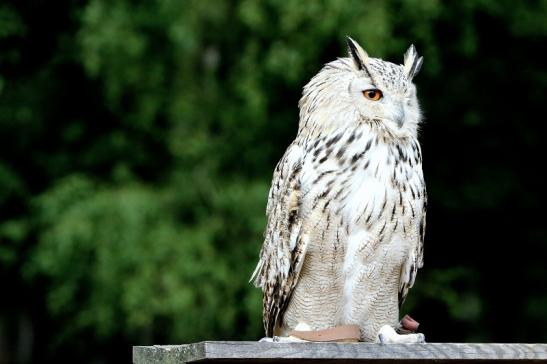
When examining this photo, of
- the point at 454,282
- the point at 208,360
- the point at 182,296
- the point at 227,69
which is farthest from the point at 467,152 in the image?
the point at 208,360

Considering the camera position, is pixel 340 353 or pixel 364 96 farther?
pixel 364 96

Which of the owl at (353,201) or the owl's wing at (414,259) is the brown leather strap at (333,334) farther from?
the owl's wing at (414,259)

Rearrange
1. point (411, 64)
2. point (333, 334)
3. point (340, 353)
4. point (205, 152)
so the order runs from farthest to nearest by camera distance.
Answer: point (205, 152) → point (411, 64) → point (333, 334) → point (340, 353)

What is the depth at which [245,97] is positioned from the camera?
27.6ft

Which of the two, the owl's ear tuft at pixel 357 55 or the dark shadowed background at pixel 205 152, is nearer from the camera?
the owl's ear tuft at pixel 357 55

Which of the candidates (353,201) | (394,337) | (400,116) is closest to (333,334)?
(394,337)

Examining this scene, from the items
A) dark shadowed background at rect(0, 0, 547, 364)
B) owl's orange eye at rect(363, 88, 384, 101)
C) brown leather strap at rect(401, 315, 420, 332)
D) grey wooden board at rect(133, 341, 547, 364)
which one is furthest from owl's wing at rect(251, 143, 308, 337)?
dark shadowed background at rect(0, 0, 547, 364)

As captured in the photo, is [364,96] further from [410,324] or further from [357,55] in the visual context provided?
A: [410,324]

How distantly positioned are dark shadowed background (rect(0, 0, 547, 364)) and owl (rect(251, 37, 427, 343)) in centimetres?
449

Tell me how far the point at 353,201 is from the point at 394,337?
0.44 metres

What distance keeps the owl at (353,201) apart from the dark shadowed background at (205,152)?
4.49 metres

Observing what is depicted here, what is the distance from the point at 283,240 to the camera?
3.56m

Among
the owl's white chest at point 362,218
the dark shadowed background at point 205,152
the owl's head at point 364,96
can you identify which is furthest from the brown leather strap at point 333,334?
the dark shadowed background at point 205,152

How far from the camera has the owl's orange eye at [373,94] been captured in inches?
132
